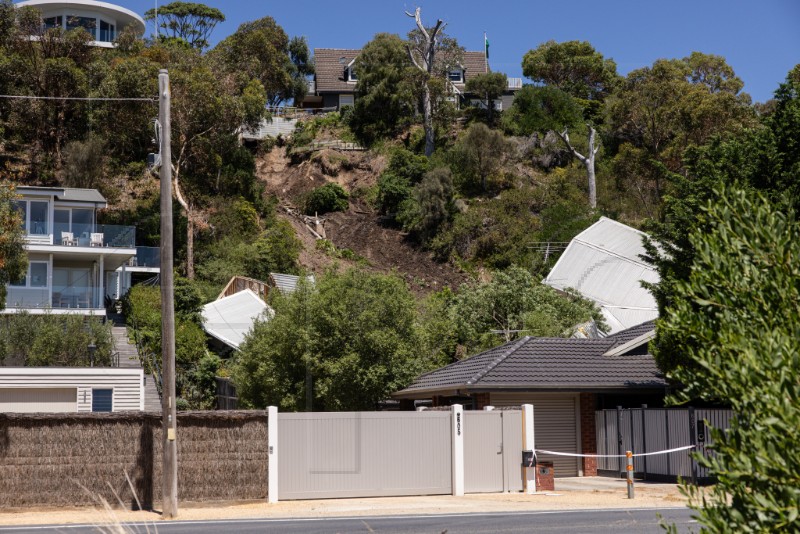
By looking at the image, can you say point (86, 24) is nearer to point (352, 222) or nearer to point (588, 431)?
point (352, 222)

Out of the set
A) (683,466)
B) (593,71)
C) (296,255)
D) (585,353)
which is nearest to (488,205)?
(296,255)

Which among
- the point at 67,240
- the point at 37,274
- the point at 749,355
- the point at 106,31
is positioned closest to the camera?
the point at 749,355

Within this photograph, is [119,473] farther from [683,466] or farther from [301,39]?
[301,39]

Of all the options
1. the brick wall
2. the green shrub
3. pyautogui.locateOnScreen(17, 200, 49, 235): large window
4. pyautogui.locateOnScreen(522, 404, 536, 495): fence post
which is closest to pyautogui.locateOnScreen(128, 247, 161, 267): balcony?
pyautogui.locateOnScreen(17, 200, 49, 235): large window

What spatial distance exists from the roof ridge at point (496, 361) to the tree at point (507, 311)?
1121 cm

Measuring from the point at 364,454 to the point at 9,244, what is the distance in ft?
34.9

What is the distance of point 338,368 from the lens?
2955 centimetres

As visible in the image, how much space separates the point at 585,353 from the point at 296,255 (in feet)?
90.4

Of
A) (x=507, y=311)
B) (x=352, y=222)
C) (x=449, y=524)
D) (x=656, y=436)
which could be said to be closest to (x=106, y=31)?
(x=352, y=222)

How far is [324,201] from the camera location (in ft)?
209

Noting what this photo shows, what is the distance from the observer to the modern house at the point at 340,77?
82.6 meters

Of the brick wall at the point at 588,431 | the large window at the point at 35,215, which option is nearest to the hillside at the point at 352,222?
the large window at the point at 35,215

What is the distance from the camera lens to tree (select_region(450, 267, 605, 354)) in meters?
41.1

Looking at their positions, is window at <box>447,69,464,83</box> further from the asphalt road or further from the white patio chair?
the asphalt road
